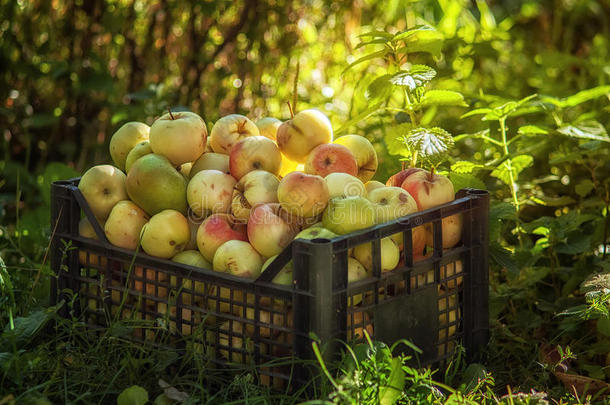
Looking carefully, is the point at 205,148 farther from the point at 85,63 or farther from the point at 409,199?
the point at 85,63

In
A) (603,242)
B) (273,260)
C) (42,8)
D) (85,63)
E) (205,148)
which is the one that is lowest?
(603,242)

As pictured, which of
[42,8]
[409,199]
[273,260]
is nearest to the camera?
[273,260]

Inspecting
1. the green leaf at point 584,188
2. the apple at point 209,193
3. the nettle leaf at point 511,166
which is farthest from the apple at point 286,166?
the green leaf at point 584,188

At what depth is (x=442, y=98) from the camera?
2400 millimetres

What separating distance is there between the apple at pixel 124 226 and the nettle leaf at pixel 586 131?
1565 mm

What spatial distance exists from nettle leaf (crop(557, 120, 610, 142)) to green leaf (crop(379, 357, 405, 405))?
4.49 feet

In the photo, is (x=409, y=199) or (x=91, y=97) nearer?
(x=409, y=199)

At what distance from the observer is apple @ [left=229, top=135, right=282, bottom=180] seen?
6.88ft

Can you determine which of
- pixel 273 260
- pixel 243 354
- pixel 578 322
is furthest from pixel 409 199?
pixel 578 322

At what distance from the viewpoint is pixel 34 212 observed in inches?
127

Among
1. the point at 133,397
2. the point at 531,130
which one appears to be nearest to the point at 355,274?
the point at 133,397

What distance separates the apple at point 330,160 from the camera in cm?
207

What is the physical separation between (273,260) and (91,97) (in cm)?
256

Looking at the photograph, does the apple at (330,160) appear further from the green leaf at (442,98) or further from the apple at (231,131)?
the green leaf at (442,98)
